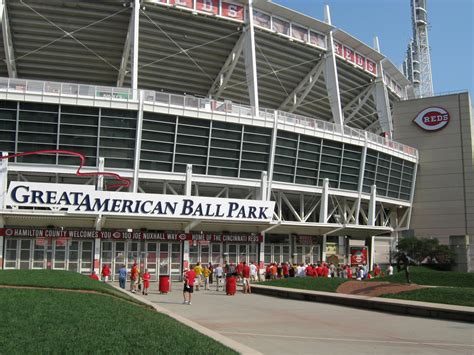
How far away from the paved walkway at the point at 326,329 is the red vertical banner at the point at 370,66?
122ft

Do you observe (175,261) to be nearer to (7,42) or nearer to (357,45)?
(7,42)

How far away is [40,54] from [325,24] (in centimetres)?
2362

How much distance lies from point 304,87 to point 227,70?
8.70 meters

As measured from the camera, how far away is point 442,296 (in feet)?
58.7

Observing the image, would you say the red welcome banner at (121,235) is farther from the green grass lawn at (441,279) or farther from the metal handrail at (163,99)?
the green grass lawn at (441,279)

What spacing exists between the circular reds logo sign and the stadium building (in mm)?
3086

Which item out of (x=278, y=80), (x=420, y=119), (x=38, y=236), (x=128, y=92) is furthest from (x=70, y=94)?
(x=420, y=119)

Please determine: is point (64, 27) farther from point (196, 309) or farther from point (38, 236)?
point (196, 309)

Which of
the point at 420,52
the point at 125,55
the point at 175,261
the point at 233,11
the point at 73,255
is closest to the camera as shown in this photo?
the point at 73,255

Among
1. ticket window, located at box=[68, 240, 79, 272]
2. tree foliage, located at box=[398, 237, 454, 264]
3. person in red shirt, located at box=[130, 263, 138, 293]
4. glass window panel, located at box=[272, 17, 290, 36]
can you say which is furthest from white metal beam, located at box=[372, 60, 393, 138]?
person in red shirt, located at box=[130, 263, 138, 293]

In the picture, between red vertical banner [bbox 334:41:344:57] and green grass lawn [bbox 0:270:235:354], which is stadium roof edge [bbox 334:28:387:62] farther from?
green grass lawn [bbox 0:270:235:354]

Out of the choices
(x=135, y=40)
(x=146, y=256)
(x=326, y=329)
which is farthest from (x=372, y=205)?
(x=326, y=329)

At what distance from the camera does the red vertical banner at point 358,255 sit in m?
41.9

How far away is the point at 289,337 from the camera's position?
11789mm
